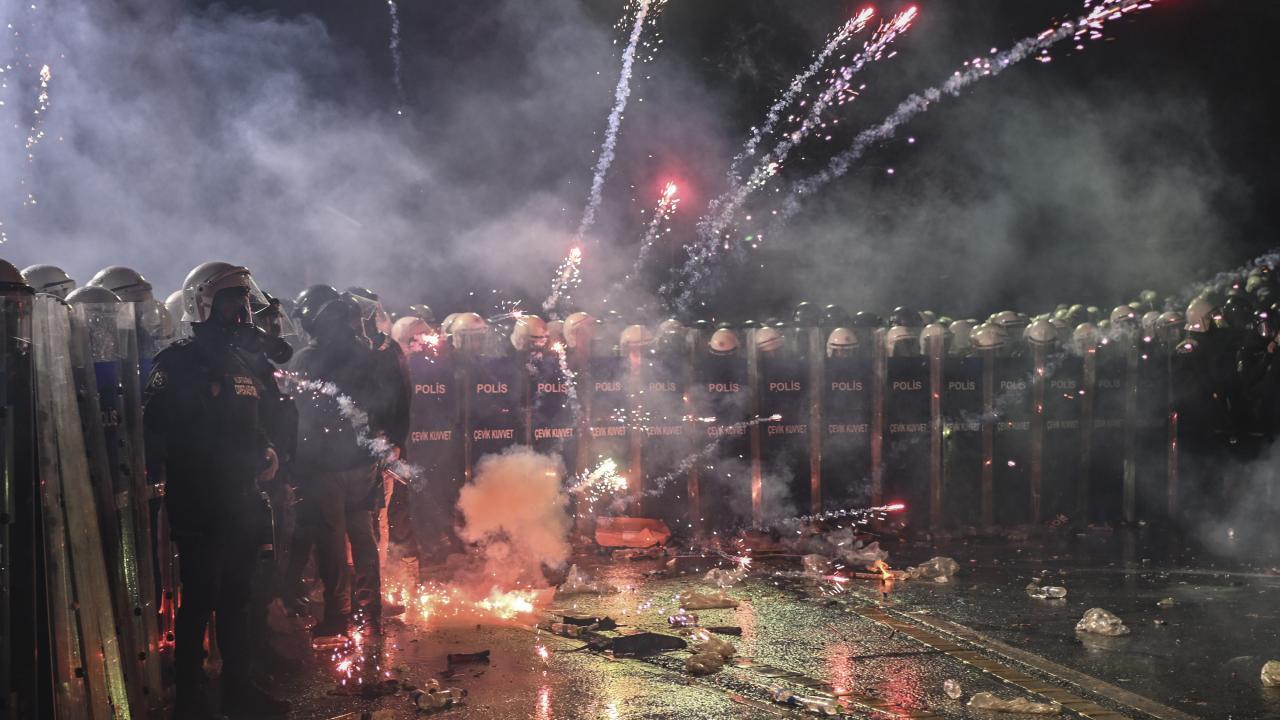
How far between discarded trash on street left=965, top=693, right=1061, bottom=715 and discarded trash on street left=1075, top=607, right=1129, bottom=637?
195 cm

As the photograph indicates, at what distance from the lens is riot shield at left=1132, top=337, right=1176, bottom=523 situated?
484 inches

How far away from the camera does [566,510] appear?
10.5 metres

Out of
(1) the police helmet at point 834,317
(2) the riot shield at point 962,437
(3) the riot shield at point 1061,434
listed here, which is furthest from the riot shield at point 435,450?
(3) the riot shield at point 1061,434

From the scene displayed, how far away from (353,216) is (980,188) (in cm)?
1212

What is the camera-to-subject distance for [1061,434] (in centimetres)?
1215

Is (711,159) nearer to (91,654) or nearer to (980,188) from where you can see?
(980,188)

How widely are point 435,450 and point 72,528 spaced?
6.03m

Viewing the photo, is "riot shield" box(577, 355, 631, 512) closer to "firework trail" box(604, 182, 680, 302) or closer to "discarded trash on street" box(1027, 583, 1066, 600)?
"discarded trash on street" box(1027, 583, 1066, 600)

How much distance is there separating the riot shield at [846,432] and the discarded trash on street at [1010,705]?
253 inches

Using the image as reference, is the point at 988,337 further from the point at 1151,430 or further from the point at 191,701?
the point at 191,701

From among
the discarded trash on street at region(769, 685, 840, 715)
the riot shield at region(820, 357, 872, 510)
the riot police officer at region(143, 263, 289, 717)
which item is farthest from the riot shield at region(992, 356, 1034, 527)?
the riot police officer at region(143, 263, 289, 717)

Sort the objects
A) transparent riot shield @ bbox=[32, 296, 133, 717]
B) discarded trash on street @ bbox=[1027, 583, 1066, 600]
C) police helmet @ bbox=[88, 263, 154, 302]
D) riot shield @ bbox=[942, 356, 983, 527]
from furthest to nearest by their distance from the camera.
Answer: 1. riot shield @ bbox=[942, 356, 983, 527]
2. discarded trash on street @ bbox=[1027, 583, 1066, 600]
3. police helmet @ bbox=[88, 263, 154, 302]
4. transparent riot shield @ bbox=[32, 296, 133, 717]

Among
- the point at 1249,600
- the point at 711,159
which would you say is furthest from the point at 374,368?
the point at 711,159

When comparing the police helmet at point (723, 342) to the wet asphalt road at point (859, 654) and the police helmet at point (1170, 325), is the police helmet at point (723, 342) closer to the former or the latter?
the wet asphalt road at point (859, 654)
